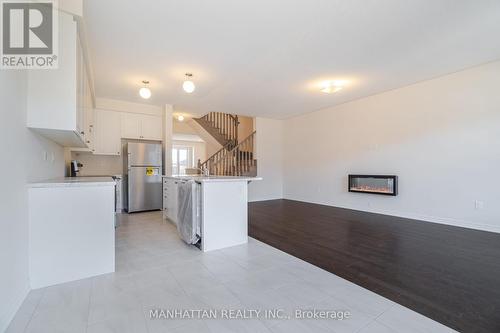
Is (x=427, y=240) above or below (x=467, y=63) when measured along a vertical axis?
below

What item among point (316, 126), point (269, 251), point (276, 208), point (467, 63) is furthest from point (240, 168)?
point (467, 63)

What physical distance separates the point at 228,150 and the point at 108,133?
3.62 metres

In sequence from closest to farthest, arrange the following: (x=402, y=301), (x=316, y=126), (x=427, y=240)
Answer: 1. (x=402, y=301)
2. (x=427, y=240)
3. (x=316, y=126)

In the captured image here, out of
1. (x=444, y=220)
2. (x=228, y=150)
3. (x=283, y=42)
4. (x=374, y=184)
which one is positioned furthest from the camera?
(x=228, y=150)

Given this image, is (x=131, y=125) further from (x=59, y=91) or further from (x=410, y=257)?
(x=410, y=257)

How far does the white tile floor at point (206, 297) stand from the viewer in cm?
151

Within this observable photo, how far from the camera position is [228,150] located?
789cm

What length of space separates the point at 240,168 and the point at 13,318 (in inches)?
229

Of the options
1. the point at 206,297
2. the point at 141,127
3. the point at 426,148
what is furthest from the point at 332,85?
the point at 141,127

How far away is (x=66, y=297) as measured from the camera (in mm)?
1847

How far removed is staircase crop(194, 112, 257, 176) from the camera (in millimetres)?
7179

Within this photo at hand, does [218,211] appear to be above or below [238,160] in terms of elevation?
below

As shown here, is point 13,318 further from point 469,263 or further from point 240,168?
point 240,168

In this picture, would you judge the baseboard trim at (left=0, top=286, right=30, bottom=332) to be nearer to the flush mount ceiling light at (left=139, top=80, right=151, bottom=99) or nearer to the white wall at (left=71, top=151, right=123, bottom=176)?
the flush mount ceiling light at (left=139, top=80, right=151, bottom=99)
